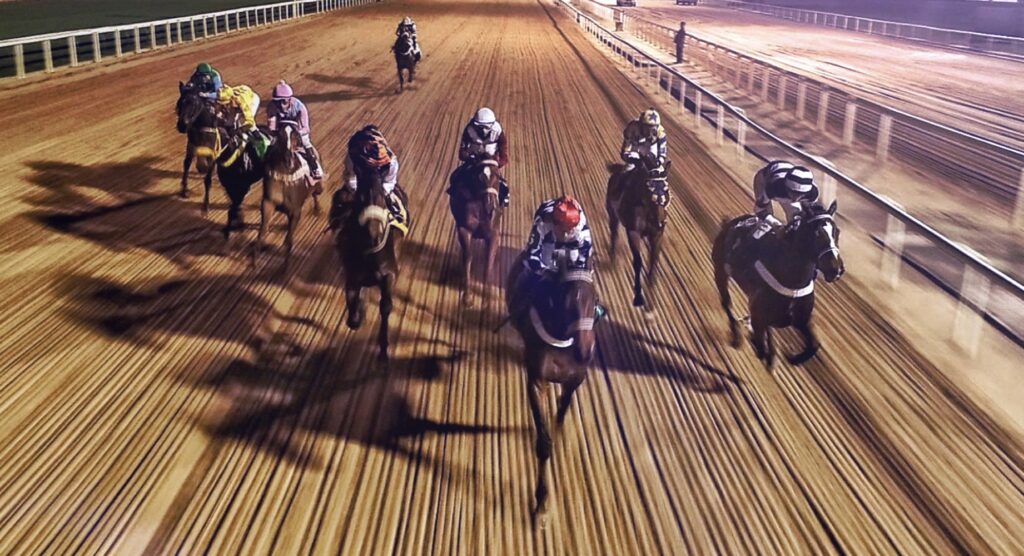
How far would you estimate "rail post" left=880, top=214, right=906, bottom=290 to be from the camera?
379 inches

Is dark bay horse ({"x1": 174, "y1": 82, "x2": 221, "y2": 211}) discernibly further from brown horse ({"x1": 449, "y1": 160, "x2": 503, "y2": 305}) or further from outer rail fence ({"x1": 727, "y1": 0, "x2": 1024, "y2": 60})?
outer rail fence ({"x1": 727, "y1": 0, "x2": 1024, "y2": 60})

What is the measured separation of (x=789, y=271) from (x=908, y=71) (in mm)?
25013

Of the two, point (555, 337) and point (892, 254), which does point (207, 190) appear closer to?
point (555, 337)

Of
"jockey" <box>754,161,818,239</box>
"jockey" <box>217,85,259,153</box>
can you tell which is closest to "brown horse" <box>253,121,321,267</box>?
"jockey" <box>217,85,259,153</box>

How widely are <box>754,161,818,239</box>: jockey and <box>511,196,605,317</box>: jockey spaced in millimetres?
2247

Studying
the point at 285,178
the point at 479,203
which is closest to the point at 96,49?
the point at 285,178

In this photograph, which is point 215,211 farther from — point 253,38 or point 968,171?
point 253,38

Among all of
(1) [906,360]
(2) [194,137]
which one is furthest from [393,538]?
(2) [194,137]

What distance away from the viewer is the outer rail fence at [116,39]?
2250cm

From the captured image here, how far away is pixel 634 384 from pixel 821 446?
5.28ft

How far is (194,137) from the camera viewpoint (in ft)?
34.9

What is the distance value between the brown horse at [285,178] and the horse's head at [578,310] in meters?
4.78

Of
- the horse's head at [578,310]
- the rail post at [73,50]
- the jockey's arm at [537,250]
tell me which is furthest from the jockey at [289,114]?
the rail post at [73,50]

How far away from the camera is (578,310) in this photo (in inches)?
197
